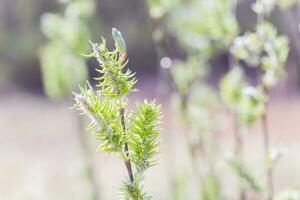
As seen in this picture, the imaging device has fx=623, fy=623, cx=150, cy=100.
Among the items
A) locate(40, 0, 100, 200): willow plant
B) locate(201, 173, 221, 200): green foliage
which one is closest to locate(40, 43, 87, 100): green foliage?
locate(40, 0, 100, 200): willow plant

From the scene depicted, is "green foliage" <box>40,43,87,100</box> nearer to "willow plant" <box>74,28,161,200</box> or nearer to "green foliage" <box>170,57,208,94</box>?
"green foliage" <box>170,57,208,94</box>

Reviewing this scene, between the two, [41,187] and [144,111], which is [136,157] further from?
[41,187]

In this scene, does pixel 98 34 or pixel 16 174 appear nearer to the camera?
pixel 16 174

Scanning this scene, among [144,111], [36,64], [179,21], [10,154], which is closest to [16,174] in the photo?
[10,154]

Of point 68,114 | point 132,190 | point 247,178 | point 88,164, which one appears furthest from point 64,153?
point 132,190

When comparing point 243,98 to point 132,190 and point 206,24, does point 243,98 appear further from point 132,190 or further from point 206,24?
point 132,190

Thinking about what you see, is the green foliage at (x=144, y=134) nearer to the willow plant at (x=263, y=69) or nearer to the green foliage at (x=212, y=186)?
the willow plant at (x=263, y=69)

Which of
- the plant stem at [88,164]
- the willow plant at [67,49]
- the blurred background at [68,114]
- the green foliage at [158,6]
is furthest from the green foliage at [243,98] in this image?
the blurred background at [68,114]
